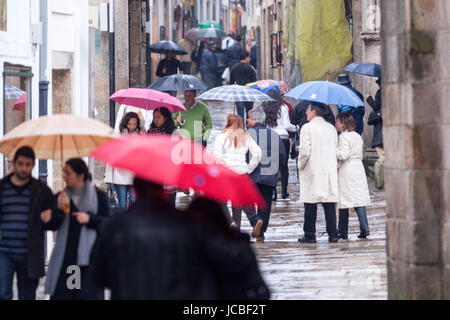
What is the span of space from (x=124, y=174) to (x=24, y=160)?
21.2 feet

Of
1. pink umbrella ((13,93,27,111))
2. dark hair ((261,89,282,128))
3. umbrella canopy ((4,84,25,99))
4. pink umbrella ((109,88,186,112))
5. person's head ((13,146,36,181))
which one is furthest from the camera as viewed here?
dark hair ((261,89,282,128))

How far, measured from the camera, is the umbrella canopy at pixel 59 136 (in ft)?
27.1

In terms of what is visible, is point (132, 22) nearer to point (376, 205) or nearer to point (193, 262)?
point (376, 205)

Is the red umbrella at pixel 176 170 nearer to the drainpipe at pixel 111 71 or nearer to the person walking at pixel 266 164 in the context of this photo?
the person walking at pixel 266 164

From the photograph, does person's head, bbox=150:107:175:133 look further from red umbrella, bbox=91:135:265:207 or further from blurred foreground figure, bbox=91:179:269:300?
blurred foreground figure, bbox=91:179:269:300

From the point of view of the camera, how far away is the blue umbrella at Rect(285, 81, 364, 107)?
1513 centimetres

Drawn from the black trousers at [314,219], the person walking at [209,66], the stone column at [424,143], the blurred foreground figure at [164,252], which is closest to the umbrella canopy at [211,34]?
the person walking at [209,66]

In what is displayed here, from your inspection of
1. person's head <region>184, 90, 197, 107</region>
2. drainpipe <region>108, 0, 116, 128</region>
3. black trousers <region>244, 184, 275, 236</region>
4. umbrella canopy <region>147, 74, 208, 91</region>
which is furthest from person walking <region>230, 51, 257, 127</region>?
black trousers <region>244, 184, 275, 236</region>

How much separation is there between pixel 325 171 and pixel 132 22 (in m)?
10.7

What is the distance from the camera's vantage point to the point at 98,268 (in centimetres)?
627

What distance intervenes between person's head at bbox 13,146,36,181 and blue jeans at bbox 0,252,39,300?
0.61 metres

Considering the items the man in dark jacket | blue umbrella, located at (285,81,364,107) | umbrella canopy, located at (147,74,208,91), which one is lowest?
blue umbrella, located at (285,81,364,107)
